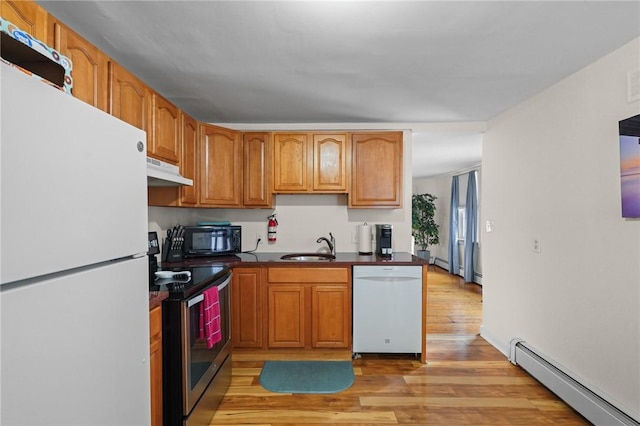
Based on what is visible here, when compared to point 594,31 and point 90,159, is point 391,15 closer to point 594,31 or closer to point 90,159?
point 594,31

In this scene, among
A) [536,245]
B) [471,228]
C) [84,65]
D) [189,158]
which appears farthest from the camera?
[471,228]

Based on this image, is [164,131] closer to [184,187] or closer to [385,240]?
[184,187]

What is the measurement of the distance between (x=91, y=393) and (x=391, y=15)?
1872 mm

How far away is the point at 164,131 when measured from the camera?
239cm

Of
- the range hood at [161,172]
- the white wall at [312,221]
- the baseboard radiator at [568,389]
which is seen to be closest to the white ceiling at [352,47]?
the range hood at [161,172]

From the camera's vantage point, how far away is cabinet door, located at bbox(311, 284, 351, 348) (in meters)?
2.90

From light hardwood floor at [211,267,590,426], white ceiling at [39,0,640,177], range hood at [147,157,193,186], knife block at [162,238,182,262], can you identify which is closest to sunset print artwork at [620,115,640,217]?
white ceiling at [39,0,640,177]

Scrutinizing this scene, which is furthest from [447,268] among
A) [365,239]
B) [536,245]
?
[536,245]

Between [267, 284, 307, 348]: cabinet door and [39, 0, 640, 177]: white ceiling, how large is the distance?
65.8 inches

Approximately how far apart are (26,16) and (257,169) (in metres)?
2.09

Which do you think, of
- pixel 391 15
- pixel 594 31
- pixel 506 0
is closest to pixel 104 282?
pixel 391 15

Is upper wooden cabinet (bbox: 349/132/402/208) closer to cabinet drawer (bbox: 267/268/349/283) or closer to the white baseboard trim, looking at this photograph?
cabinet drawer (bbox: 267/268/349/283)

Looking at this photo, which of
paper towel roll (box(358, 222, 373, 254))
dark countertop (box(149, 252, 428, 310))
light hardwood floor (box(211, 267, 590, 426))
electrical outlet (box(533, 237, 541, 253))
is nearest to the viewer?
light hardwood floor (box(211, 267, 590, 426))

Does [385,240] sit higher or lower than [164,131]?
lower
